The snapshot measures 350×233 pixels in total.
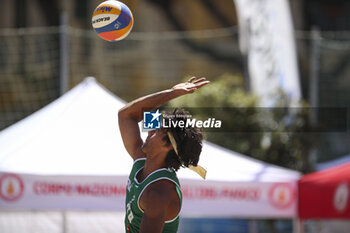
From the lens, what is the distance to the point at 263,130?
349 inches

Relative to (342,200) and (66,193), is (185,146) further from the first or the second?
(342,200)

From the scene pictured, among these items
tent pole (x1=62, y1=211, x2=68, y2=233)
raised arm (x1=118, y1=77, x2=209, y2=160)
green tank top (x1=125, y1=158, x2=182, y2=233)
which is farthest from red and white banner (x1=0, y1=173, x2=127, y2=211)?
green tank top (x1=125, y1=158, x2=182, y2=233)

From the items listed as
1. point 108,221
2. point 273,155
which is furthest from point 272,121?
point 108,221

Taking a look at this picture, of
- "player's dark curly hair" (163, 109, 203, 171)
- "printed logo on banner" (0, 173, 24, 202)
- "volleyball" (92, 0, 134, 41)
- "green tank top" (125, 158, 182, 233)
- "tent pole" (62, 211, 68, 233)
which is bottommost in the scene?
"tent pole" (62, 211, 68, 233)

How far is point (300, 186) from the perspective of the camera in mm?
5637

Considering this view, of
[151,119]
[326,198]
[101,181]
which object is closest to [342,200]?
[326,198]

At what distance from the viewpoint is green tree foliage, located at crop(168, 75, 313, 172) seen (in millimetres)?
8797

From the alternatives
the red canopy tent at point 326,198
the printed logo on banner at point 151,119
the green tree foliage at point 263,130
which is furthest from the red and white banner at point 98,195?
the green tree foliage at point 263,130

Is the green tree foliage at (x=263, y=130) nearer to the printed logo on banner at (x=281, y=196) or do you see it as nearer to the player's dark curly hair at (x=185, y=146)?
the printed logo on banner at (x=281, y=196)

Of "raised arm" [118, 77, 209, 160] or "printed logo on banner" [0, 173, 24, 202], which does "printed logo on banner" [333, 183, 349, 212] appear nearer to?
"raised arm" [118, 77, 209, 160]

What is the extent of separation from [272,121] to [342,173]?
3314mm

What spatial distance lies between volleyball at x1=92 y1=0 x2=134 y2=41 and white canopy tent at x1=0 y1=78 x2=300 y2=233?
1.77 meters

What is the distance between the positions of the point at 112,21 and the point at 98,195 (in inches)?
78.7

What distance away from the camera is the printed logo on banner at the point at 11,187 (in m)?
5.51
